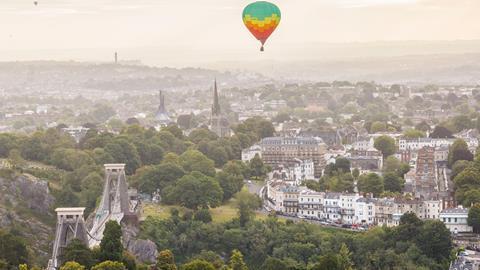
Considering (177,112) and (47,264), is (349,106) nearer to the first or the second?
(177,112)

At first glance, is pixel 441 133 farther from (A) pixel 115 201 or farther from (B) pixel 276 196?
(A) pixel 115 201

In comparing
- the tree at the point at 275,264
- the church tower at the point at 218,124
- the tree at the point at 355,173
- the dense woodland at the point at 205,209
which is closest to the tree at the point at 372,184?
the dense woodland at the point at 205,209

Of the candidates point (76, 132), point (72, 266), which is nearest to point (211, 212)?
point (72, 266)

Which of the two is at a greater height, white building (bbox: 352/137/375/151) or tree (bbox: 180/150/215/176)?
tree (bbox: 180/150/215/176)

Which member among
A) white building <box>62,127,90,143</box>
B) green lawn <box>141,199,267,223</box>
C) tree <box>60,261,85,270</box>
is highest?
tree <box>60,261,85,270</box>

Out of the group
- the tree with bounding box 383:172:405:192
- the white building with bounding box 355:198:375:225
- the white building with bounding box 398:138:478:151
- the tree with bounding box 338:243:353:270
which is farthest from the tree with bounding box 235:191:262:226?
the white building with bounding box 398:138:478:151

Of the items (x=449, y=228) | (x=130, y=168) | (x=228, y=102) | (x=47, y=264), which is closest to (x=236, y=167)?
(x=130, y=168)

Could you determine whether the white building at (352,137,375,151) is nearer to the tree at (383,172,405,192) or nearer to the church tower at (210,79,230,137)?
the church tower at (210,79,230,137)

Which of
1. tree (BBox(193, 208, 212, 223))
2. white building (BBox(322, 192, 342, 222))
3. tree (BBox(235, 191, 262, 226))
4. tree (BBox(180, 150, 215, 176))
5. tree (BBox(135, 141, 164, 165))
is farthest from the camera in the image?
tree (BBox(135, 141, 164, 165))

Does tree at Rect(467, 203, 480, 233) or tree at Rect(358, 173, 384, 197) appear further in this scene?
tree at Rect(358, 173, 384, 197)
